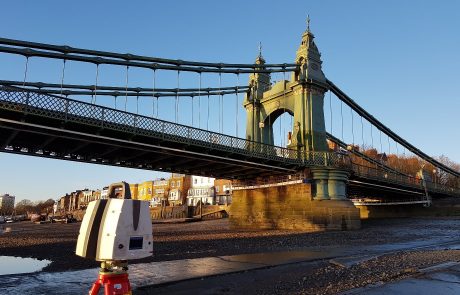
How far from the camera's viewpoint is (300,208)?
3444 centimetres

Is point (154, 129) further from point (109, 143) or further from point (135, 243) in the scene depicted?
point (135, 243)

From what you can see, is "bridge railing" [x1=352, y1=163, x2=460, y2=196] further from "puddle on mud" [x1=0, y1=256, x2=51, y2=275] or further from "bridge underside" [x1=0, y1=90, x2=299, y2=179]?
"puddle on mud" [x1=0, y1=256, x2=51, y2=275]

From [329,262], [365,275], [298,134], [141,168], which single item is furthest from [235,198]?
[365,275]

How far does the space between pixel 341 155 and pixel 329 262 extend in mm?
27004

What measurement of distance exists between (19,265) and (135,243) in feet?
42.9

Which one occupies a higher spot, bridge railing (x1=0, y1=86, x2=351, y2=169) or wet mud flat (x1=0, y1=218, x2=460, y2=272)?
bridge railing (x1=0, y1=86, x2=351, y2=169)

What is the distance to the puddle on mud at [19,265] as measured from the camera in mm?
12266

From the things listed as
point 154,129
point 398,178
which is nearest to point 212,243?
point 154,129

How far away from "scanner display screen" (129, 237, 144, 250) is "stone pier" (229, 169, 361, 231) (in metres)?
30.9

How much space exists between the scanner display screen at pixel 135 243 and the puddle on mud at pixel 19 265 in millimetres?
10721

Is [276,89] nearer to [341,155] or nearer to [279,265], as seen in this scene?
[341,155]

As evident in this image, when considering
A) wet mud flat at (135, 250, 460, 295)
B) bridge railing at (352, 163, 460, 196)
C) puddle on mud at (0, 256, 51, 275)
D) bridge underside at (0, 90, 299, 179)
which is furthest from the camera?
bridge railing at (352, 163, 460, 196)

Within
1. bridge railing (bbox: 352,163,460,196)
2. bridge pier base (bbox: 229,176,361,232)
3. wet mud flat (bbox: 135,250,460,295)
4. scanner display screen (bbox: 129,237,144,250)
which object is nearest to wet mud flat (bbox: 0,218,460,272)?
bridge pier base (bbox: 229,176,361,232)

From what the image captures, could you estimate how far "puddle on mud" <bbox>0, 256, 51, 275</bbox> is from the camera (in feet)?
40.2
